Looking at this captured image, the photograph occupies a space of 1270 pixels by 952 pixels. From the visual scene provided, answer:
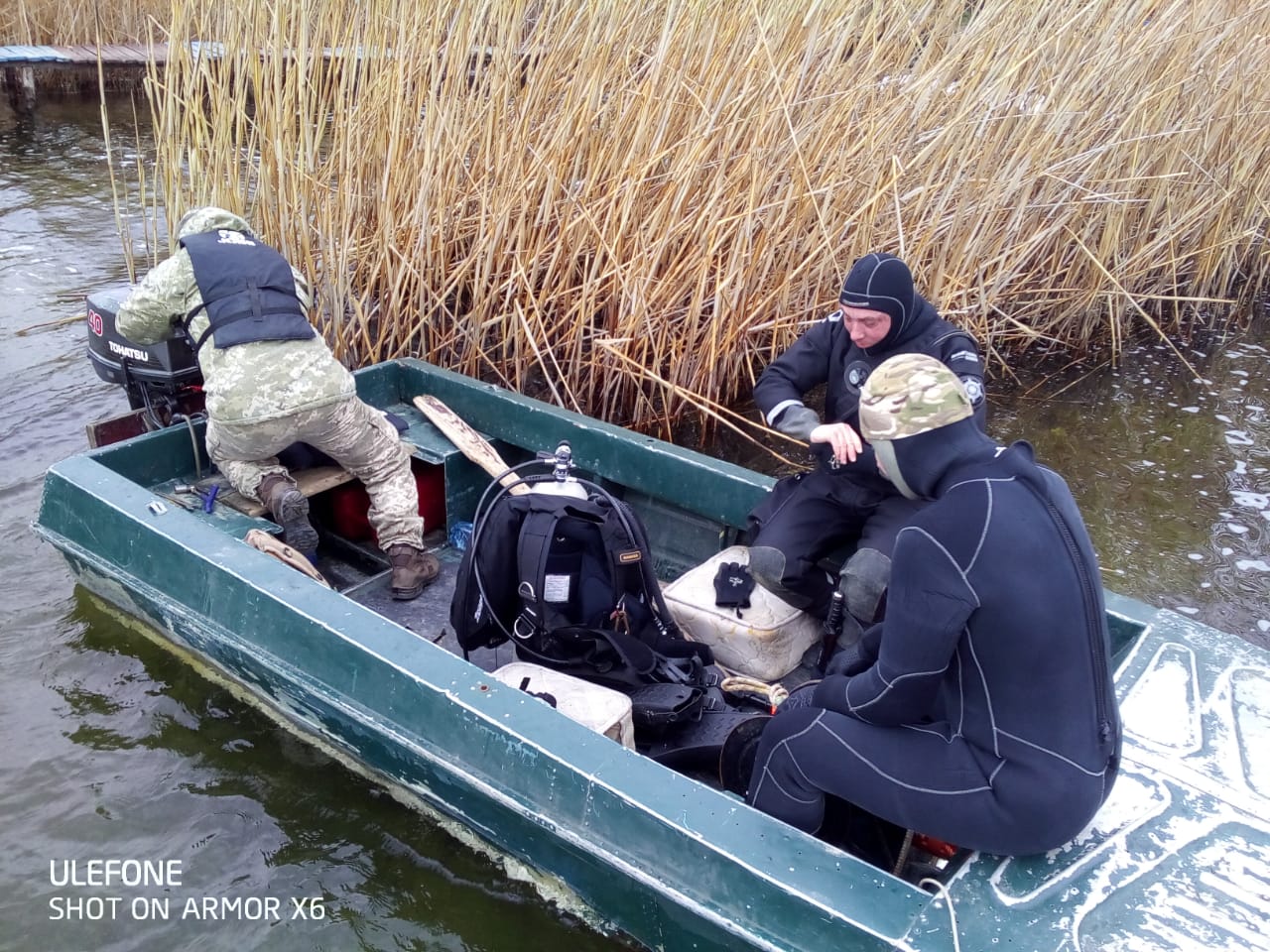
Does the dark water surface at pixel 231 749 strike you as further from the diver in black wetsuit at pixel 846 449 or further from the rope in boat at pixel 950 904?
the diver in black wetsuit at pixel 846 449

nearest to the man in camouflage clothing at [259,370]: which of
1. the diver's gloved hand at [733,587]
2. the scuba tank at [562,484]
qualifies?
the scuba tank at [562,484]

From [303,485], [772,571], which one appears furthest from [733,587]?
[303,485]

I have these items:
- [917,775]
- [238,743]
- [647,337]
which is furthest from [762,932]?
[647,337]

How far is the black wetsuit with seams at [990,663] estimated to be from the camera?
69.7 inches

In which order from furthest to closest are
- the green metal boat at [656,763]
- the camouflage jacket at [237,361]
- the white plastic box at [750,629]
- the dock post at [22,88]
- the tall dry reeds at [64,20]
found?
1. the tall dry reeds at [64,20]
2. the dock post at [22,88]
3. the camouflage jacket at [237,361]
4. the white plastic box at [750,629]
5. the green metal boat at [656,763]

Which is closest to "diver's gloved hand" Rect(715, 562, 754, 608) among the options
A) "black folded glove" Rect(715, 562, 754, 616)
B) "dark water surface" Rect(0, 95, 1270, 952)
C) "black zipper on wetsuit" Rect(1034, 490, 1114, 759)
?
"black folded glove" Rect(715, 562, 754, 616)

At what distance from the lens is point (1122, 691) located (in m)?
2.41

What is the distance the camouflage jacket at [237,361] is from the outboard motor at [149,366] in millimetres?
90

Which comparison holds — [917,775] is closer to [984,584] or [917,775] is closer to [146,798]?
[984,584]

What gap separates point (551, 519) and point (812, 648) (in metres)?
1.02

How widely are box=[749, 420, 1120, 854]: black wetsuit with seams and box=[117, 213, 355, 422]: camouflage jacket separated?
2.09 meters

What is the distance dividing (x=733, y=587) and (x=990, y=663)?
132cm

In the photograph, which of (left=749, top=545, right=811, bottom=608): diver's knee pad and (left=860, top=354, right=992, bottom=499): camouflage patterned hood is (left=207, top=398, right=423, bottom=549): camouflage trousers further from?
(left=860, top=354, right=992, bottom=499): camouflage patterned hood

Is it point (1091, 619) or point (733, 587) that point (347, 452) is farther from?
point (1091, 619)
